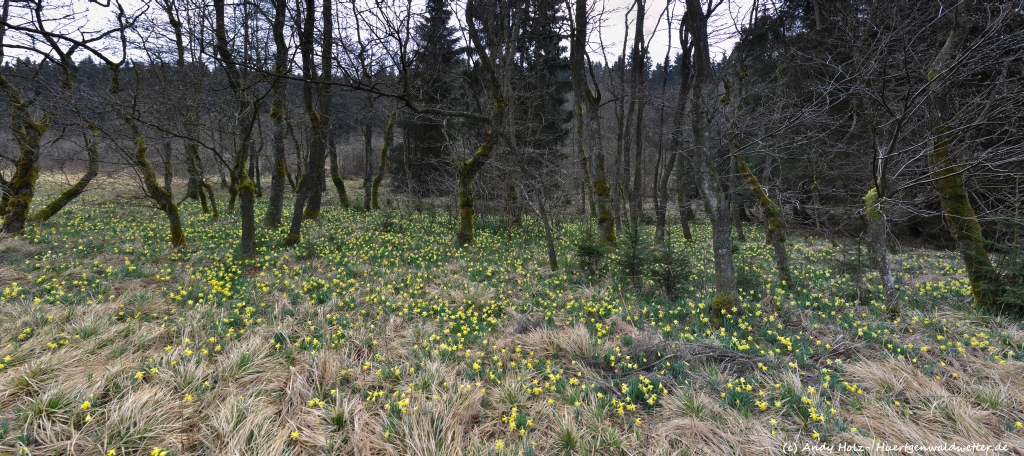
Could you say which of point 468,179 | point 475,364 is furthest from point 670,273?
point 468,179

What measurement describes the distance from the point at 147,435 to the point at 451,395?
2156 mm

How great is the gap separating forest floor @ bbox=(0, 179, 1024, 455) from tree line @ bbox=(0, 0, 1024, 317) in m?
1.22

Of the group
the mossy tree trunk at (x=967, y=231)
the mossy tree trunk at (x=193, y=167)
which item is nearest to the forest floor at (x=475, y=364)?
the mossy tree trunk at (x=967, y=231)

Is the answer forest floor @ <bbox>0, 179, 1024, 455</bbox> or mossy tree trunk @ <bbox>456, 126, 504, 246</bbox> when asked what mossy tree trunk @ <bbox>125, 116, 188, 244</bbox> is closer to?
forest floor @ <bbox>0, 179, 1024, 455</bbox>

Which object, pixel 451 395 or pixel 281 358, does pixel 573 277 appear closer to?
pixel 451 395

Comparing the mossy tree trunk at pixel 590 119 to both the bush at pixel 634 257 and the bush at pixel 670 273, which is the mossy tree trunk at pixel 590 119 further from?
the bush at pixel 670 273

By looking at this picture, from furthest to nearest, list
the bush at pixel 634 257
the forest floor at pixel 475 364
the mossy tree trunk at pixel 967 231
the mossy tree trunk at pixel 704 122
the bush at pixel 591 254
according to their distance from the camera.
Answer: the bush at pixel 591 254
the bush at pixel 634 257
the mossy tree trunk at pixel 967 231
the mossy tree trunk at pixel 704 122
the forest floor at pixel 475 364

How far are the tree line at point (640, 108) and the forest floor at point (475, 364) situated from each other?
122 cm

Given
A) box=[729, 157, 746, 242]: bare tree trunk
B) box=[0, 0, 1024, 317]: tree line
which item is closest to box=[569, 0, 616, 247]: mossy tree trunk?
box=[0, 0, 1024, 317]: tree line

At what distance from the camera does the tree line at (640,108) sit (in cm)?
446

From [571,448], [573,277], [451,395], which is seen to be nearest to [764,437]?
[571,448]

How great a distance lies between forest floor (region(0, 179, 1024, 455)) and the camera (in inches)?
114

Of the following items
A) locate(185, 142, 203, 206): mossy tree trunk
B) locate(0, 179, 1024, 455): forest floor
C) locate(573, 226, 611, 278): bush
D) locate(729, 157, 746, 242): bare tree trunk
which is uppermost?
locate(185, 142, 203, 206): mossy tree trunk

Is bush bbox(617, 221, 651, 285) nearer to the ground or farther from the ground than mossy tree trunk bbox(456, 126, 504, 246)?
nearer to the ground
